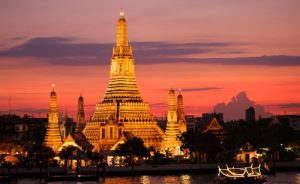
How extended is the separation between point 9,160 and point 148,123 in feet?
73.6

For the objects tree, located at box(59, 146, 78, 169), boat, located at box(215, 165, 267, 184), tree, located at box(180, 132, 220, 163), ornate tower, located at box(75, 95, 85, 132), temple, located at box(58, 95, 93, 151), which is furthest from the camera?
ornate tower, located at box(75, 95, 85, 132)

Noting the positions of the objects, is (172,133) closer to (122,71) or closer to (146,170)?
(122,71)

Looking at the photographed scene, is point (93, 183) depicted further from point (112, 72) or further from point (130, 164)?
point (112, 72)

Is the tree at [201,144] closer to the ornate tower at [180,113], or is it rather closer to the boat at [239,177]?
the ornate tower at [180,113]

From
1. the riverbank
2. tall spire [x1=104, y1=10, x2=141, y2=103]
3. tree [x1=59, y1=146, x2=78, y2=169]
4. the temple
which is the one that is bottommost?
the riverbank

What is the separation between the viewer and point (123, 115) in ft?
413

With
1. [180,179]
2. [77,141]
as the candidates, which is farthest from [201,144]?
[77,141]

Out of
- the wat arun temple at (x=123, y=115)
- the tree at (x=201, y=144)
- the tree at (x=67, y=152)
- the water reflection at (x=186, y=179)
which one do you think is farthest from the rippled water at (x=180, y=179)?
the wat arun temple at (x=123, y=115)

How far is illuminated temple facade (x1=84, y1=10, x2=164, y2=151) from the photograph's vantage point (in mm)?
125312

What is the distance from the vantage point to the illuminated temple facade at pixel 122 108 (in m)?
125

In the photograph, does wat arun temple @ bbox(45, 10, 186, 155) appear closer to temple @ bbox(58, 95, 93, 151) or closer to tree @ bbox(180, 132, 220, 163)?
temple @ bbox(58, 95, 93, 151)

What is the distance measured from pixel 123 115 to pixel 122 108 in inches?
40.3

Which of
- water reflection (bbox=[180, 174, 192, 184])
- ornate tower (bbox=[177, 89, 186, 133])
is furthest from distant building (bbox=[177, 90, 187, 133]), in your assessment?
water reflection (bbox=[180, 174, 192, 184])

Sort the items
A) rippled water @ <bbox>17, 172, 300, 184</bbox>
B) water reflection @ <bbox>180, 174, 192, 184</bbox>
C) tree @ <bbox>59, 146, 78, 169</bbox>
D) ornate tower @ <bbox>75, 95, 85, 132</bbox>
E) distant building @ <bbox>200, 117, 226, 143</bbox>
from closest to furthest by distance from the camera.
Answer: water reflection @ <bbox>180, 174, 192, 184</bbox>, rippled water @ <bbox>17, 172, 300, 184</bbox>, tree @ <bbox>59, 146, 78, 169</bbox>, distant building @ <bbox>200, 117, 226, 143</bbox>, ornate tower @ <bbox>75, 95, 85, 132</bbox>
